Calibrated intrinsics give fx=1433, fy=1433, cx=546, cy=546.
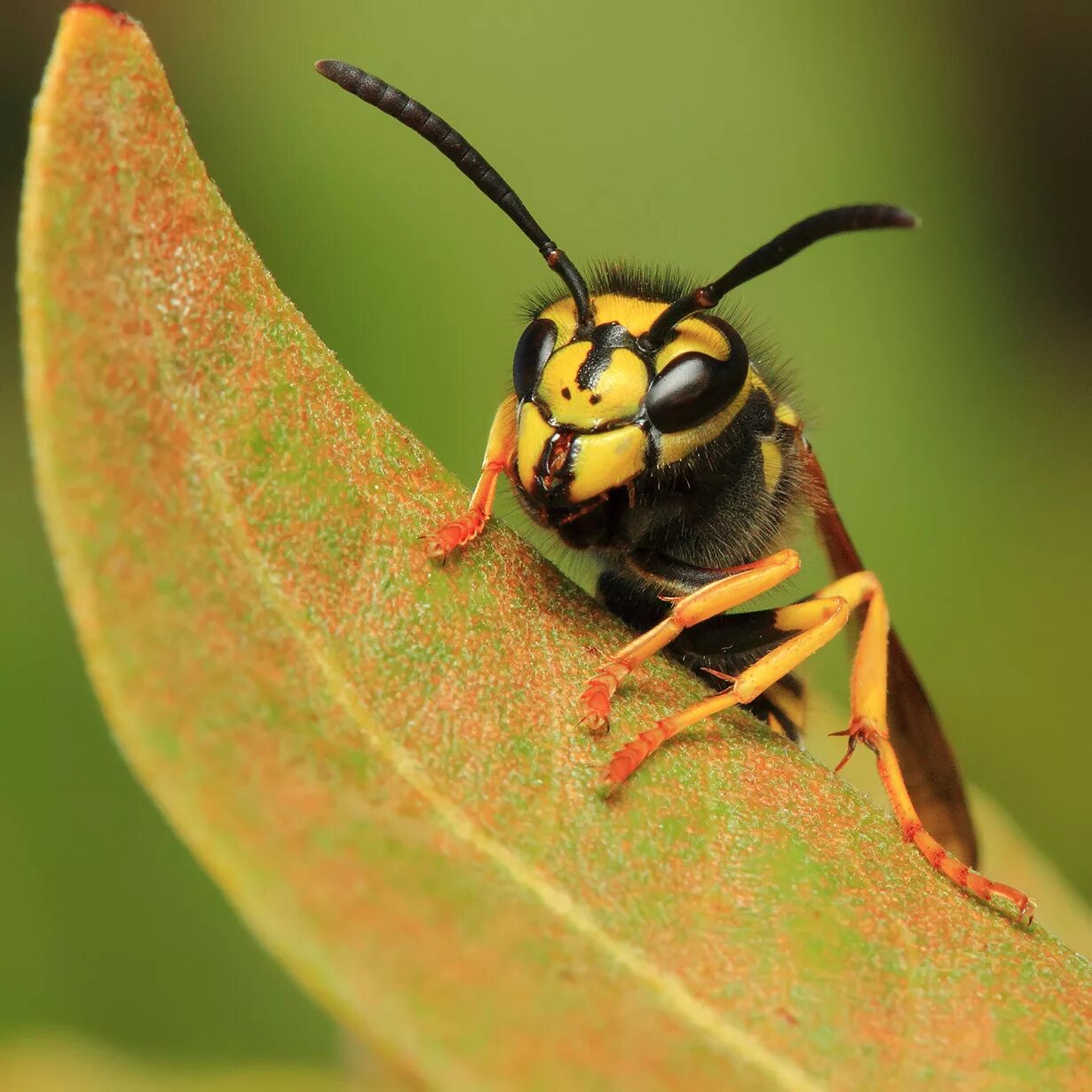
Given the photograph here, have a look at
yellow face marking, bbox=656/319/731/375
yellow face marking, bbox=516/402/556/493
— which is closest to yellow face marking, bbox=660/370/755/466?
yellow face marking, bbox=656/319/731/375

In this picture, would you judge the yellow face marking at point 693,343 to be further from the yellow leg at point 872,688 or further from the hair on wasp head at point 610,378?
the yellow leg at point 872,688

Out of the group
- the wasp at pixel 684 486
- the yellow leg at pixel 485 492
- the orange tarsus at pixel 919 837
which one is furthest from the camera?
the wasp at pixel 684 486

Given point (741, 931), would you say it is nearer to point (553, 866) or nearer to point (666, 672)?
point (553, 866)

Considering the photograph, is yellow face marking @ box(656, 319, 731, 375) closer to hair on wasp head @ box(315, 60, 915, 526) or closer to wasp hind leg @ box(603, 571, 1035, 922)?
hair on wasp head @ box(315, 60, 915, 526)

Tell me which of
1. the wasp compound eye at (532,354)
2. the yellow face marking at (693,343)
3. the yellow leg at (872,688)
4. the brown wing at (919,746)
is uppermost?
the yellow face marking at (693,343)

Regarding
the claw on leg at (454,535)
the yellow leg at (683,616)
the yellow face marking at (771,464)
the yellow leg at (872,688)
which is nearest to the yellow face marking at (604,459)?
the yellow leg at (683,616)
